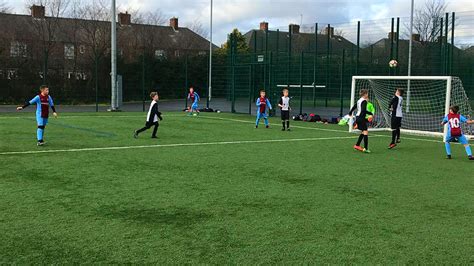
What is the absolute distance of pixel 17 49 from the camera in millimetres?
35438

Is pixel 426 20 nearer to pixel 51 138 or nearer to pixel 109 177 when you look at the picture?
pixel 51 138

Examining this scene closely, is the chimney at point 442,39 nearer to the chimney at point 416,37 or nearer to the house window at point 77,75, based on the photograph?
the chimney at point 416,37

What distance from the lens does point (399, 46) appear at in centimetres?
2545

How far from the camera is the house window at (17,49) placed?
113 ft

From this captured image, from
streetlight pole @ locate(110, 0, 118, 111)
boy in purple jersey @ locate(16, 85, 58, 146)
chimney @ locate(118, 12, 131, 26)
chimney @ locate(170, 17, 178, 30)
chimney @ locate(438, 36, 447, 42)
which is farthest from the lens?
chimney @ locate(170, 17, 178, 30)

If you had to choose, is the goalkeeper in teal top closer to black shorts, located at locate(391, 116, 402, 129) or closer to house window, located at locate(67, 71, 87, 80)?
black shorts, located at locate(391, 116, 402, 129)

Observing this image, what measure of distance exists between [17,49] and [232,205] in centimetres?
3308

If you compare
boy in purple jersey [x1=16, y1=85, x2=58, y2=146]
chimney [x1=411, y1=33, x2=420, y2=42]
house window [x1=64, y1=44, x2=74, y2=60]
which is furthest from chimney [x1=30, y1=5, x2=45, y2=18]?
boy in purple jersey [x1=16, y1=85, x2=58, y2=146]

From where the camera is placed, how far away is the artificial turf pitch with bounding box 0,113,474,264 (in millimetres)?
4996

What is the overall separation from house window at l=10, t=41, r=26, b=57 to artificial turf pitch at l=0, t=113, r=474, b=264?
2402cm

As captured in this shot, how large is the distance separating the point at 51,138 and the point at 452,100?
13143 mm

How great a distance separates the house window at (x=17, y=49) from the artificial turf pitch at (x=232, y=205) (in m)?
24.0

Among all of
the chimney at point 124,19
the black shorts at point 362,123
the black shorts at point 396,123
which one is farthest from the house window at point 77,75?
the black shorts at point 362,123

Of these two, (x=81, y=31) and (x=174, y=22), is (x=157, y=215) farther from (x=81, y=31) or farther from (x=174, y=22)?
(x=174, y=22)
